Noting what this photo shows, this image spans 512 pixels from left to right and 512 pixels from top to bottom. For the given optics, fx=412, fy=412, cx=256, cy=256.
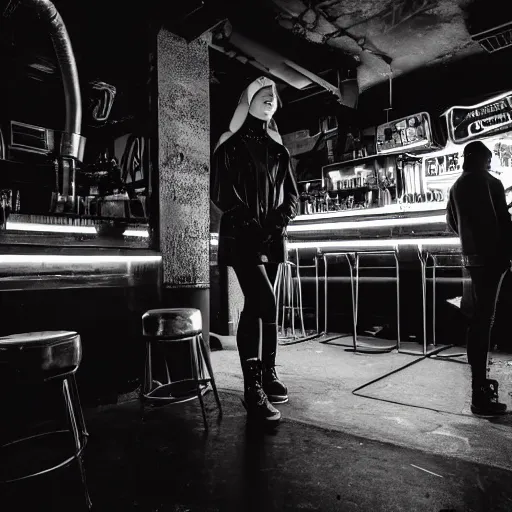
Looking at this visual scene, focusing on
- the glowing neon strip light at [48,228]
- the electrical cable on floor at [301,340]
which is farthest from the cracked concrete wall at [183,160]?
the electrical cable on floor at [301,340]

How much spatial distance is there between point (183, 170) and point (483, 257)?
8.48ft

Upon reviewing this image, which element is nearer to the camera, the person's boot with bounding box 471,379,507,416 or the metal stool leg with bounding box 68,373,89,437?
the metal stool leg with bounding box 68,373,89,437

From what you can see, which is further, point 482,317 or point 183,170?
point 183,170

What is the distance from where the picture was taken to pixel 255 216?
296cm

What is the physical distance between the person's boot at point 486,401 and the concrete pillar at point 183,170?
223cm

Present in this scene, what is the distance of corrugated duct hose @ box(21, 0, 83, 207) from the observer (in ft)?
11.8

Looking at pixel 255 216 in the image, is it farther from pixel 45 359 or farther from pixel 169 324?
pixel 45 359

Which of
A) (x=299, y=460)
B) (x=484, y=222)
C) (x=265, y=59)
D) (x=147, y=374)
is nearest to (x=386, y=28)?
(x=265, y=59)

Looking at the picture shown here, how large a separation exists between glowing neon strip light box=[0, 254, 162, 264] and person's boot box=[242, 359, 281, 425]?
4.38 feet

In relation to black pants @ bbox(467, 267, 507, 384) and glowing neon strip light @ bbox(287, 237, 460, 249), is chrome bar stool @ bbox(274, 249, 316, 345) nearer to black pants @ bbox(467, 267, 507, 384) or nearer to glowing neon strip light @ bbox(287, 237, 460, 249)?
glowing neon strip light @ bbox(287, 237, 460, 249)

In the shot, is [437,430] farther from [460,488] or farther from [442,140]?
[442,140]

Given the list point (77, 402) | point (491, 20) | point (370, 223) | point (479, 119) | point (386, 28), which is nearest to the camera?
point (77, 402)

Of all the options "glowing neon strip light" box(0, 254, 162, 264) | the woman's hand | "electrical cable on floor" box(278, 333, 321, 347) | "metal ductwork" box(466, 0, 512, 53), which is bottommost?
"electrical cable on floor" box(278, 333, 321, 347)

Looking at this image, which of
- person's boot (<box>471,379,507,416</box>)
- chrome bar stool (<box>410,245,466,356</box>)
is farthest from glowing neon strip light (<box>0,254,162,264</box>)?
chrome bar stool (<box>410,245,466,356</box>)
